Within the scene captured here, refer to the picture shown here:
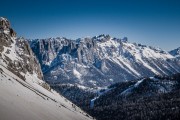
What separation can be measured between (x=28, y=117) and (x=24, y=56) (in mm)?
132654

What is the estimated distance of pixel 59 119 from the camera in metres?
95.8

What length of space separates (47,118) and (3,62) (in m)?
80.1

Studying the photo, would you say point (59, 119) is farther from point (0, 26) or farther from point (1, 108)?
point (0, 26)

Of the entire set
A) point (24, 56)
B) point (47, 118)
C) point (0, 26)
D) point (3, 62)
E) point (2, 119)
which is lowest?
point (2, 119)

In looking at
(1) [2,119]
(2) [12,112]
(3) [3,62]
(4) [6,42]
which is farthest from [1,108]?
(4) [6,42]

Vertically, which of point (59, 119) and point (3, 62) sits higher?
point (3, 62)

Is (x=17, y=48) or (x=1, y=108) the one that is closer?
(x=1, y=108)

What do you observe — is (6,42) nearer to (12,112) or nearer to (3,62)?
(3,62)

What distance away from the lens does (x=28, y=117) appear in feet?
230

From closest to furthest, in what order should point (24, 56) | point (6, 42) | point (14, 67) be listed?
point (14, 67) < point (6, 42) < point (24, 56)

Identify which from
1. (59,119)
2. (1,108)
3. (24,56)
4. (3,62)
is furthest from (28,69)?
(1,108)

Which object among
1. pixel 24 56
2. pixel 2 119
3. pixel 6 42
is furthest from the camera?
pixel 24 56

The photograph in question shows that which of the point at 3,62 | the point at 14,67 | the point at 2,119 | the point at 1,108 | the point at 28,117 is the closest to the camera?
the point at 2,119

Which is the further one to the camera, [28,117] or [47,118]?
[47,118]
